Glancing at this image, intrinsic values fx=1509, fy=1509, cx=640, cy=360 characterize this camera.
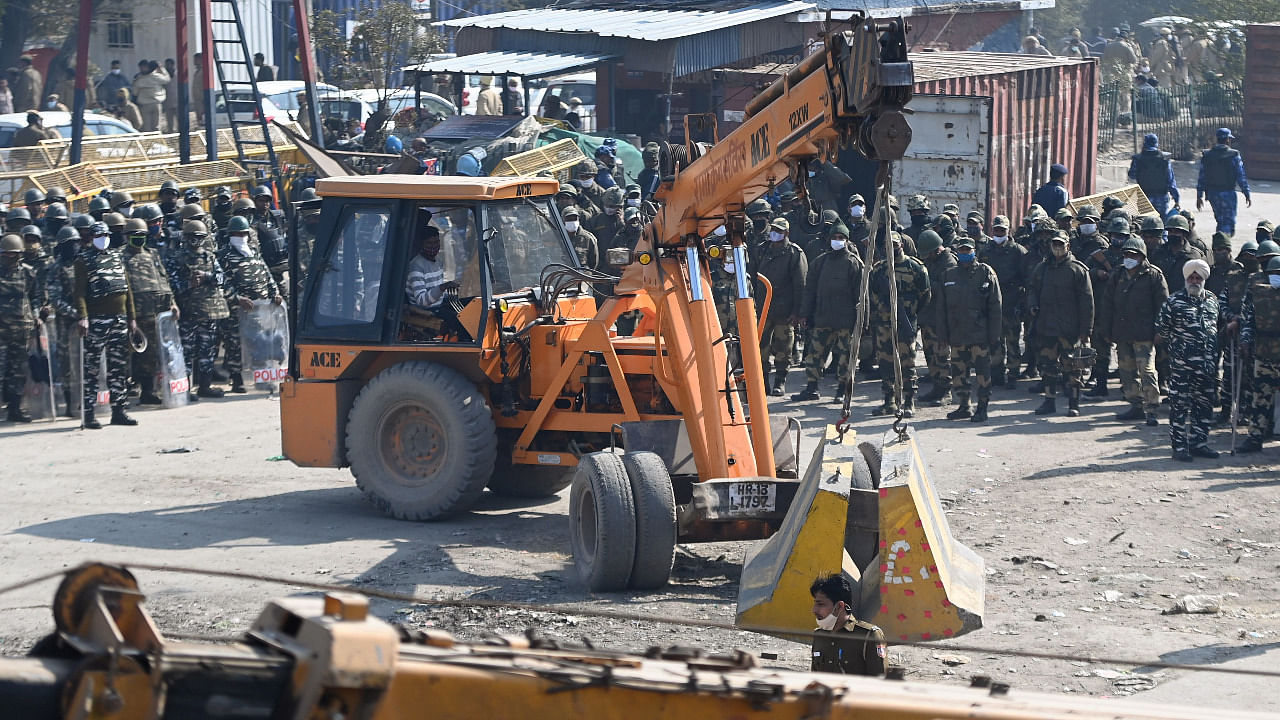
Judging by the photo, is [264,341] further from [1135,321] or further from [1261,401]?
[1261,401]

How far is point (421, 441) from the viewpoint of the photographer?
10.8 meters

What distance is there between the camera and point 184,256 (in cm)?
1603

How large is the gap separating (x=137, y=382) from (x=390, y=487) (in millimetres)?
5975

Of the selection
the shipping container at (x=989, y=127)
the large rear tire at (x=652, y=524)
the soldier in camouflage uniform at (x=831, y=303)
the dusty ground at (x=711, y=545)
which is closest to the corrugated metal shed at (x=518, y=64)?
the shipping container at (x=989, y=127)

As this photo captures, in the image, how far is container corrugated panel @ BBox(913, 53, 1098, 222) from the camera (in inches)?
853

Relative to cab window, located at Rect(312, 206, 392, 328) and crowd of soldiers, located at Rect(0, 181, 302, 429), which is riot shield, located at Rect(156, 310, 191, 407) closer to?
crowd of soldiers, located at Rect(0, 181, 302, 429)

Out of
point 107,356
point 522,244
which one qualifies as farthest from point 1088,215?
→ point 107,356

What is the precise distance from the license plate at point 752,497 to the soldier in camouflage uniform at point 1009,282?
7451 mm

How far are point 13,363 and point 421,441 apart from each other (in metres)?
6.10

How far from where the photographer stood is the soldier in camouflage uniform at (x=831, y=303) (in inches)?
605

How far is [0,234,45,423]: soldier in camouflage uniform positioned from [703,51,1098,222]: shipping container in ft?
31.8

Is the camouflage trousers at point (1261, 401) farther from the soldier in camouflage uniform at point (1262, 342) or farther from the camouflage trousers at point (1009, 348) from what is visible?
the camouflage trousers at point (1009, 348)

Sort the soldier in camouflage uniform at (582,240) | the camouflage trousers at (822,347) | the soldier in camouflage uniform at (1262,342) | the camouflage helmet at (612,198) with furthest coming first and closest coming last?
1. the camouflage helmet at (612,198)
2. the soldier in camouflage uniform at (582,240)
3. the camouflage trousers at (822,347)
4. the soldier in camouflage uniform at (1262,342)

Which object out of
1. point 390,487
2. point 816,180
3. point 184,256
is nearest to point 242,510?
point 390,487
